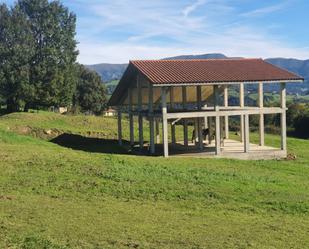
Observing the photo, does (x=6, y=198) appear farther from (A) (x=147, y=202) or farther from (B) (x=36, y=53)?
(B) (x=36, y=53)

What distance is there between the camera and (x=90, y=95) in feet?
263

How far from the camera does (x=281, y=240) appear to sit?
35.8 feet

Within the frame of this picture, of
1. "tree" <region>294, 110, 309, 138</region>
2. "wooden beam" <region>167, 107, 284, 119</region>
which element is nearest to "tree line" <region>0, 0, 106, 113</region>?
"wooden beam" <region>167, 107, 284, 119</region>

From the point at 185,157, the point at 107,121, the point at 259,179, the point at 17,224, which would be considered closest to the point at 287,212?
the point at 259,179

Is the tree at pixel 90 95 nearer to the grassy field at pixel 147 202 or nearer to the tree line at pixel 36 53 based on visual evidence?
the tree line at pixel 36 53

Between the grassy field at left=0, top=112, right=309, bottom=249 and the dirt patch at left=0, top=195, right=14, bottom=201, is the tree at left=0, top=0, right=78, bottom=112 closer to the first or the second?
the grassy field at left=0, top=112, right=309, bottom=249

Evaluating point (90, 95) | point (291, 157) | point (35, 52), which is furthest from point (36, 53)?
point (90, 95)

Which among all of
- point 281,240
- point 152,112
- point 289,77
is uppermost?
point 289,77

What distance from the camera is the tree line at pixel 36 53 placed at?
43688 millimetres

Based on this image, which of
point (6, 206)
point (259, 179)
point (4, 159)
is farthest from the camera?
point (4, 159)

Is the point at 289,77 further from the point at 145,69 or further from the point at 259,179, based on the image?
the point at 259,179

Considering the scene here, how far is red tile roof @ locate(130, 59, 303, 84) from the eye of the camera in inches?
971

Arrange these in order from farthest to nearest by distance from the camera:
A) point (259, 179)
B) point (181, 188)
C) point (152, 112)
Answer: point (152, 112) < point (259, 179) < point (181, 188)

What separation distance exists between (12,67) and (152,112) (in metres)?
21.7
